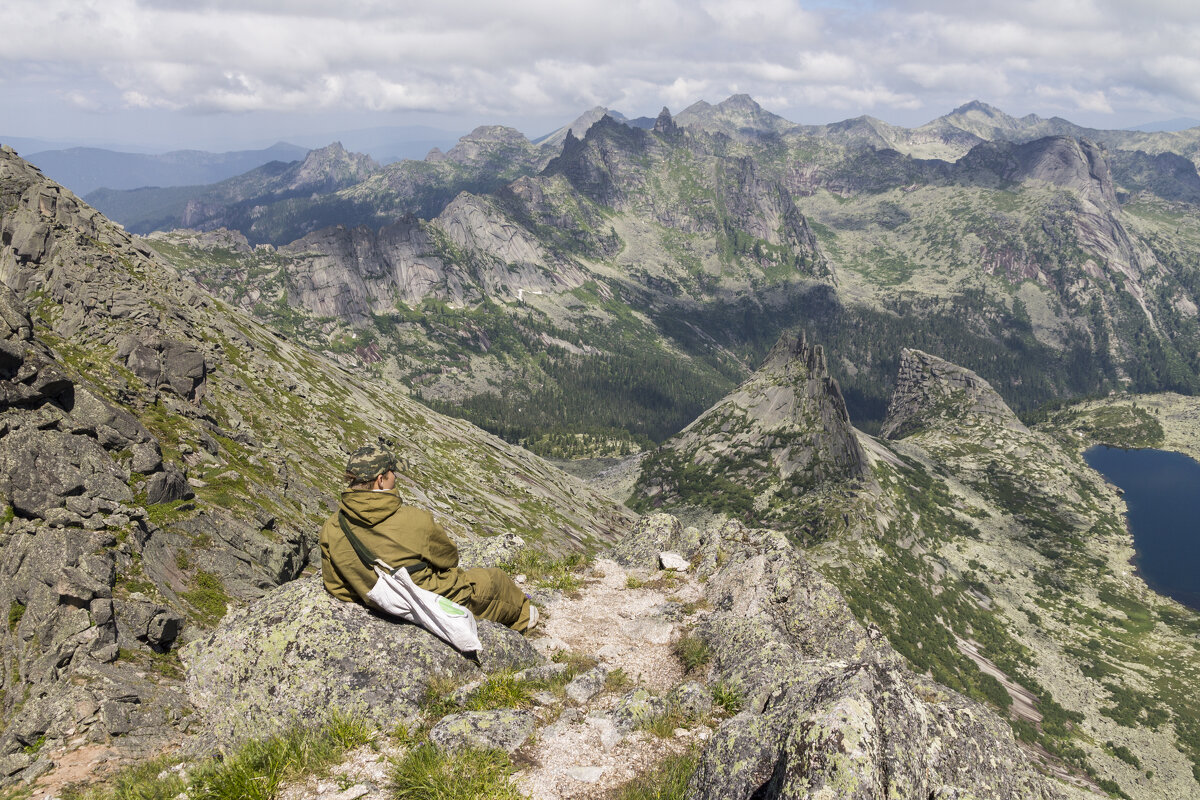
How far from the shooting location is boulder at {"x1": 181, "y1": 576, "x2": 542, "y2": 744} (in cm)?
1222

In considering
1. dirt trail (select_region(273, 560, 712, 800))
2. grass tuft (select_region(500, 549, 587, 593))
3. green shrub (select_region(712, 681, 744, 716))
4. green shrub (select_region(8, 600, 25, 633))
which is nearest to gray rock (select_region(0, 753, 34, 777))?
green shrub (select_region(8, 600, 25, 633))

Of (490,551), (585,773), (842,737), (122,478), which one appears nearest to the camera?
(842,737)

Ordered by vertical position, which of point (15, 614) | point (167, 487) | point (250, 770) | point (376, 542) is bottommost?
point (167, 487)

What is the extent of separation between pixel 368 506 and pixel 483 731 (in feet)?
18.6

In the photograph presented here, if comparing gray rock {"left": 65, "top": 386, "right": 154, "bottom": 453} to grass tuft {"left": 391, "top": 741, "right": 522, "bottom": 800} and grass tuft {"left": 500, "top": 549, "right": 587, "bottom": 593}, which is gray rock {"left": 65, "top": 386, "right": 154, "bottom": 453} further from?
grass tuft {"left": 391, "top": 741, "right": 522, "bottom": 800}

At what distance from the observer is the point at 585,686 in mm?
14688

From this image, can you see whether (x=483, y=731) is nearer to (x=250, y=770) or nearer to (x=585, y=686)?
(x=585, y=686)

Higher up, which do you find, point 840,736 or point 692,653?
point 840,736

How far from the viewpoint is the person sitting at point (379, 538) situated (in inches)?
514

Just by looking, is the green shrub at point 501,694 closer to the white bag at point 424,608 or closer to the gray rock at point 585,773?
the white bag at point 424,608

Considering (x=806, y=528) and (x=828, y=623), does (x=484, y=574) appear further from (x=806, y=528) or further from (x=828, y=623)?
(x=806, y=528)

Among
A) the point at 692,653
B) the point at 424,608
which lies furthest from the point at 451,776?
the point at 692,653

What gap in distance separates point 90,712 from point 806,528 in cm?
14693

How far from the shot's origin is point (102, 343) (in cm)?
4684
